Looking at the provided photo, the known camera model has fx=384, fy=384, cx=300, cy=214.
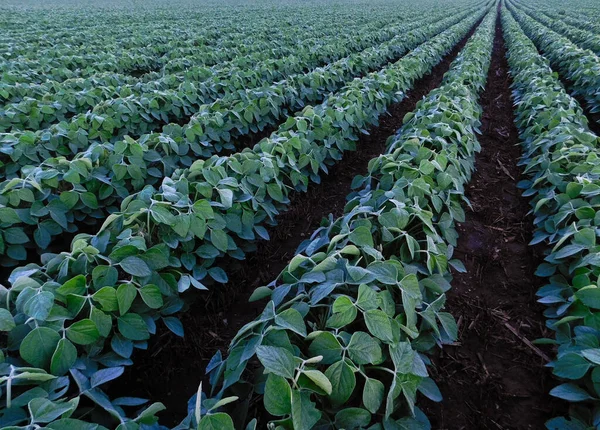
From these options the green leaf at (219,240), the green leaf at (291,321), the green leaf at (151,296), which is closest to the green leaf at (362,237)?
the green leaf at (291,321)

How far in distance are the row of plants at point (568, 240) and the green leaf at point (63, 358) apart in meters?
1.86

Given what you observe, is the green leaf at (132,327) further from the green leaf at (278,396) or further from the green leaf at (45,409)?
the green leaf at (278,396)

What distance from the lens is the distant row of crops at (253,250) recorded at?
129 cm

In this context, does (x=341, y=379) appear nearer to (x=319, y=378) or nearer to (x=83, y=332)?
(x=319, y=378)

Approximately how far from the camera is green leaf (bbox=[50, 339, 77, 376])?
4.47ft

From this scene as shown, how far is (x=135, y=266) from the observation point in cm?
171

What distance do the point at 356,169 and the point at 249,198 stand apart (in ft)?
7.98

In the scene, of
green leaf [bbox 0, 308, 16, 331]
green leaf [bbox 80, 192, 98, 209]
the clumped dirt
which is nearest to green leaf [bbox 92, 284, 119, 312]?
green leaf [bbox 0, 308, 16, 331]

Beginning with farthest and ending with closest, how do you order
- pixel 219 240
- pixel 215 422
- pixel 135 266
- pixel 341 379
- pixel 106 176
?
1. pixel 106 176
2. pixel 219 240
3. pixel 135 266
4. pixel 341 379
5. pixel 215 422

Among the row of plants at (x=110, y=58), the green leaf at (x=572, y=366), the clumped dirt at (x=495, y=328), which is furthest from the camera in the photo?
the row of plants at (x=110, y=58)

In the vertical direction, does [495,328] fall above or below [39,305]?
below

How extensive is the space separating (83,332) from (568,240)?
9.14 feet

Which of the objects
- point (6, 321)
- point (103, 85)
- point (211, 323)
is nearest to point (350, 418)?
point (6, 321)

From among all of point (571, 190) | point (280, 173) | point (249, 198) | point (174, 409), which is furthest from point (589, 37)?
point (174, 409)
